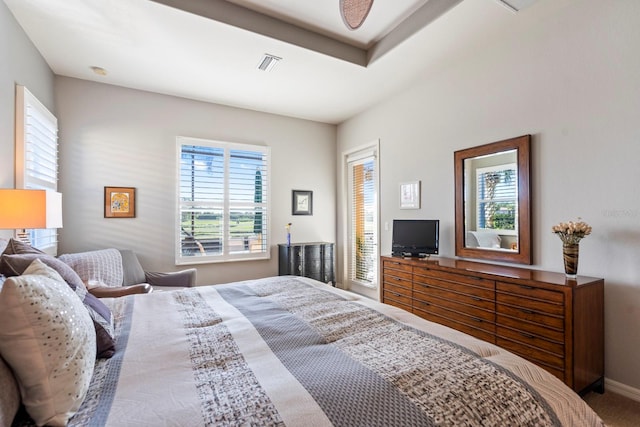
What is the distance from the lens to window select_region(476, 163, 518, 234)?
2717 mm

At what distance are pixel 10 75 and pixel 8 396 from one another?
278 centimetres

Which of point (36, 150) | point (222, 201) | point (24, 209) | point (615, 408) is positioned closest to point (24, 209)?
point (24, 209)

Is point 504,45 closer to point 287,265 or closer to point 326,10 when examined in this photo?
point 326,10

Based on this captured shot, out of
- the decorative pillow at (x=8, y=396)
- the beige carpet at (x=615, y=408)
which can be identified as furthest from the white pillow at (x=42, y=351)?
the beige carpet at (x=615, y=408)

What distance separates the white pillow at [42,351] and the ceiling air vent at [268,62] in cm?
278

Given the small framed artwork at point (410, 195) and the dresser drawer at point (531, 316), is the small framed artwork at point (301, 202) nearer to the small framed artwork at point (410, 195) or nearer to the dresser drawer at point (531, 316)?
the small framed artwork at point (410, 195)

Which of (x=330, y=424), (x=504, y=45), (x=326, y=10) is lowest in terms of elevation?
(x=330, y=424)

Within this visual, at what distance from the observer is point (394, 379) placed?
98 cm

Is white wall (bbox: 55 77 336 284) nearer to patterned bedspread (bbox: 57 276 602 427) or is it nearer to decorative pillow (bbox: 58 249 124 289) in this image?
decorative pillow (bbox: 58 249 124 289)

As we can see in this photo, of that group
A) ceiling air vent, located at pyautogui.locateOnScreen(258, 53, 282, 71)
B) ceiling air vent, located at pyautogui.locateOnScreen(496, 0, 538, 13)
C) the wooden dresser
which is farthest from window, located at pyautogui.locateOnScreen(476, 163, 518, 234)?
ceiling air vent, located at pyautogui.locateOnScreen(258, 53, 282, 71)

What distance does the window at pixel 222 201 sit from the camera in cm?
412

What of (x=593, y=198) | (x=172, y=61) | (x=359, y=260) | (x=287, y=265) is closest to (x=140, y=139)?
(x=172, y=61)

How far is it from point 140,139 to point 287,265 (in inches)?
99.7

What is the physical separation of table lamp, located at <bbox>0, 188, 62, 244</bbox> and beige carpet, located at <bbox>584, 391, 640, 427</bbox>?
3903 millimetres
